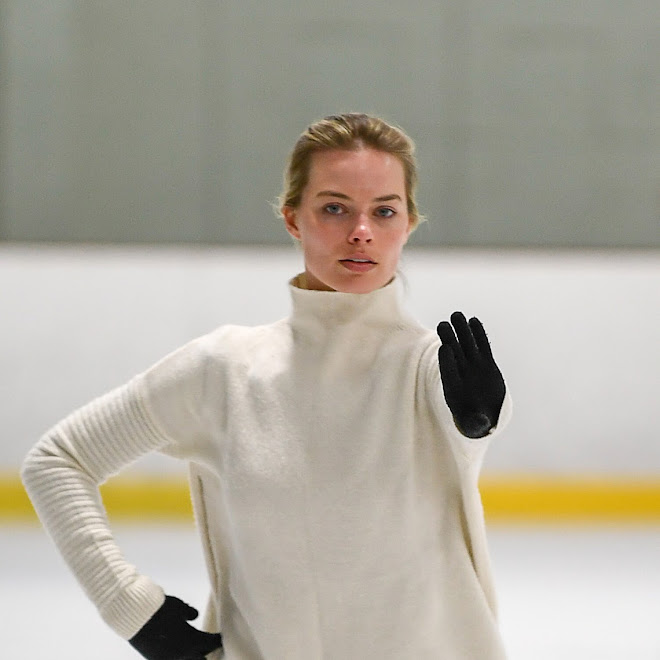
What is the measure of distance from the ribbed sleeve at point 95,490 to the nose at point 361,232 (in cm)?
32

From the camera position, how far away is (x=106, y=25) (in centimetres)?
463

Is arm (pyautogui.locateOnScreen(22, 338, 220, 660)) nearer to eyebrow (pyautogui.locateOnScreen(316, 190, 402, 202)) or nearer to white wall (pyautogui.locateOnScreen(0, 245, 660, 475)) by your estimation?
eyebrow (pyautogui.locateOnScreen(316, 190, 402, 202))

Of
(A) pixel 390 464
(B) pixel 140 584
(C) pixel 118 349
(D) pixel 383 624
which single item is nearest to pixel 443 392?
(A) pixel 390 464

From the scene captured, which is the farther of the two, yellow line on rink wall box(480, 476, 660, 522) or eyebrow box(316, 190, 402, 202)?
yellow line on rink wall box(480, 476, 660, 522)

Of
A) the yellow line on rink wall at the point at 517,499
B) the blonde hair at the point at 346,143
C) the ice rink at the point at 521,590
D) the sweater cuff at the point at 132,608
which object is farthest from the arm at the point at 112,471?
the yellow line on rink wall at the point at 517,499


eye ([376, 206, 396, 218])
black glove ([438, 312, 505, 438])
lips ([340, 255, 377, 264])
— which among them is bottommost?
black glove ([438, 312, 505, 438])

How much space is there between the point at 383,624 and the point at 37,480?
1.46ft

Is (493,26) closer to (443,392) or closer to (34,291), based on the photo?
(34,291)

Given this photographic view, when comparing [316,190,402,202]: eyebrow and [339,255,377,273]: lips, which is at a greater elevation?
[316,190,402,202]: eyebrow

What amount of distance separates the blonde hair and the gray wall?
3.10 meters

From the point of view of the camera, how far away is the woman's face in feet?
4.38

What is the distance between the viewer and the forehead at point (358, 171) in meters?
1.34

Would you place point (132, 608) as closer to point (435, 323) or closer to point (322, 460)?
point (322, 460)

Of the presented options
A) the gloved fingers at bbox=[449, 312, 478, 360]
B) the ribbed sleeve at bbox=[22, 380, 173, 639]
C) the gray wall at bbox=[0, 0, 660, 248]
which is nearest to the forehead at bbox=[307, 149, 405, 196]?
the gloved fingers at bbox=[449, 312, 478, 360]
